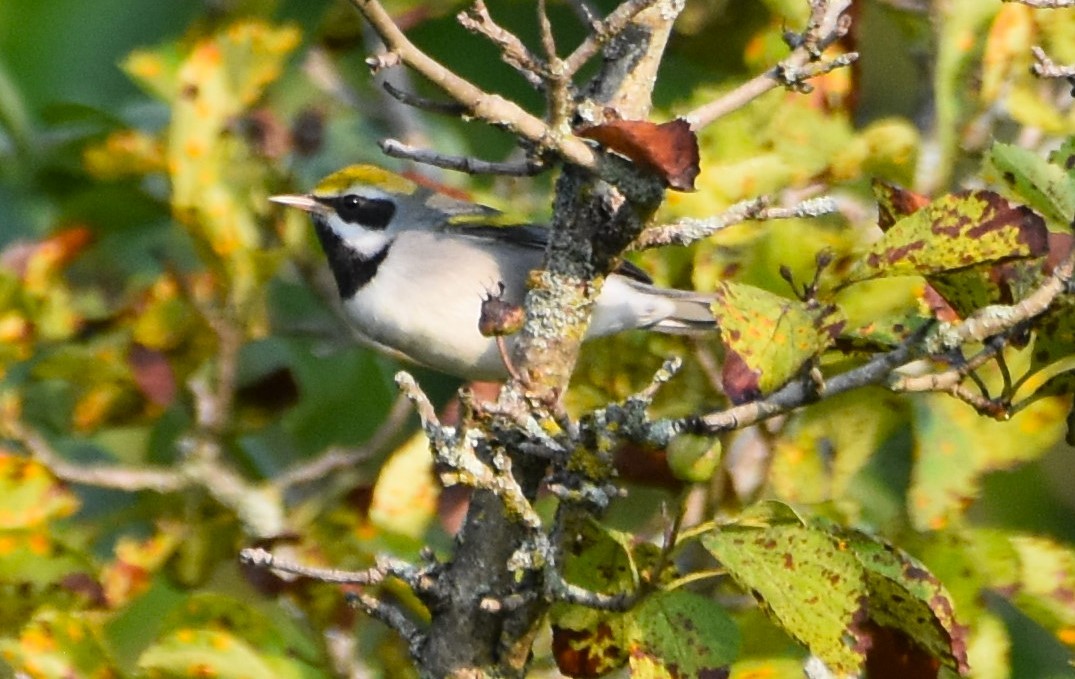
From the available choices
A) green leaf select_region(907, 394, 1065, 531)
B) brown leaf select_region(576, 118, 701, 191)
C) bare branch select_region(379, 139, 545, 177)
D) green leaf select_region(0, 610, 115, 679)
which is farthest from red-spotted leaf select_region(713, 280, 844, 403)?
green leaf select_region(0, 610, 115, 679)

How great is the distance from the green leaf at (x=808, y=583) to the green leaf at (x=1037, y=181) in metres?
0.40

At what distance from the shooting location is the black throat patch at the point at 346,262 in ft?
9.22

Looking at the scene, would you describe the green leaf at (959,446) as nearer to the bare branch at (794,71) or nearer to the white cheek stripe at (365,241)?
the bare branch at (794,71)

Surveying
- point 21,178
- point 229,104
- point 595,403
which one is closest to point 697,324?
point 595,403

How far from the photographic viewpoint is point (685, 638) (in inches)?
57.5

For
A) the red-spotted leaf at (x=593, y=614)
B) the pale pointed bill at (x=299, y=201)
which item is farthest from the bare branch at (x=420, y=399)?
the pale pointed bill at (x=299, y=201)

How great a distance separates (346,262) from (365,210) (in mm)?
106

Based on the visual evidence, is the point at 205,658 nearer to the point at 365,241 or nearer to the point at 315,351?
the point at 365,241

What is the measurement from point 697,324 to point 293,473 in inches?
28.8

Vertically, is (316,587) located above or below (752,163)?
below

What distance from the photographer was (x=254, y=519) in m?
2.51

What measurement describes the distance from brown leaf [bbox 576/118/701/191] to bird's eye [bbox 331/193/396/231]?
1.58 meters

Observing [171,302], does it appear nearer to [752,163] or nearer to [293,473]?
[293,473]

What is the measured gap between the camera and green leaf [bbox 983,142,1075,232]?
1526mm
